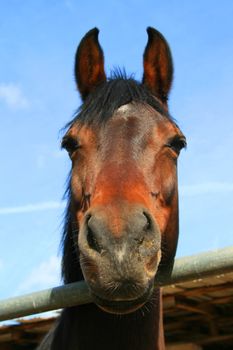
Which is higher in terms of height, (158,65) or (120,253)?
(158,65)

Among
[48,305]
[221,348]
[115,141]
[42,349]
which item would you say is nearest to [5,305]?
[48,305]

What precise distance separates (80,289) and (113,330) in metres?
A: 0.52

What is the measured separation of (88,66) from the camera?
3643mm

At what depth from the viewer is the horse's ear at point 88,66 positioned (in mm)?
3622

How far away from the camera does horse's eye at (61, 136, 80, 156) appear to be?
313cm

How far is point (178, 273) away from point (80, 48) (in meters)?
1.73

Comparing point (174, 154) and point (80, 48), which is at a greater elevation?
point (80, 48)

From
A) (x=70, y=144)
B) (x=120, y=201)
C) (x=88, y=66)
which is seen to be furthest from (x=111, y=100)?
(x=120, y=201)

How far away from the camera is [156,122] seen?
3.08 meters

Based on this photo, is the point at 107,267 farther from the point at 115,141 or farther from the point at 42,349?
the point at 42,349

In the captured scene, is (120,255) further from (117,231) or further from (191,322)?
(191,322)

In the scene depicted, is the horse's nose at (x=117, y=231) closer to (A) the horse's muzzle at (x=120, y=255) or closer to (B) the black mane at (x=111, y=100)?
(A) the horse's muzzle at (x=120, y=255)

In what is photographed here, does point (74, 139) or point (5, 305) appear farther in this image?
point (74, 139)

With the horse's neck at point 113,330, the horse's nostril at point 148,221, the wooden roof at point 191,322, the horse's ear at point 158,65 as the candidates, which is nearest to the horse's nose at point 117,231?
the horse's nostril at point 148,221
